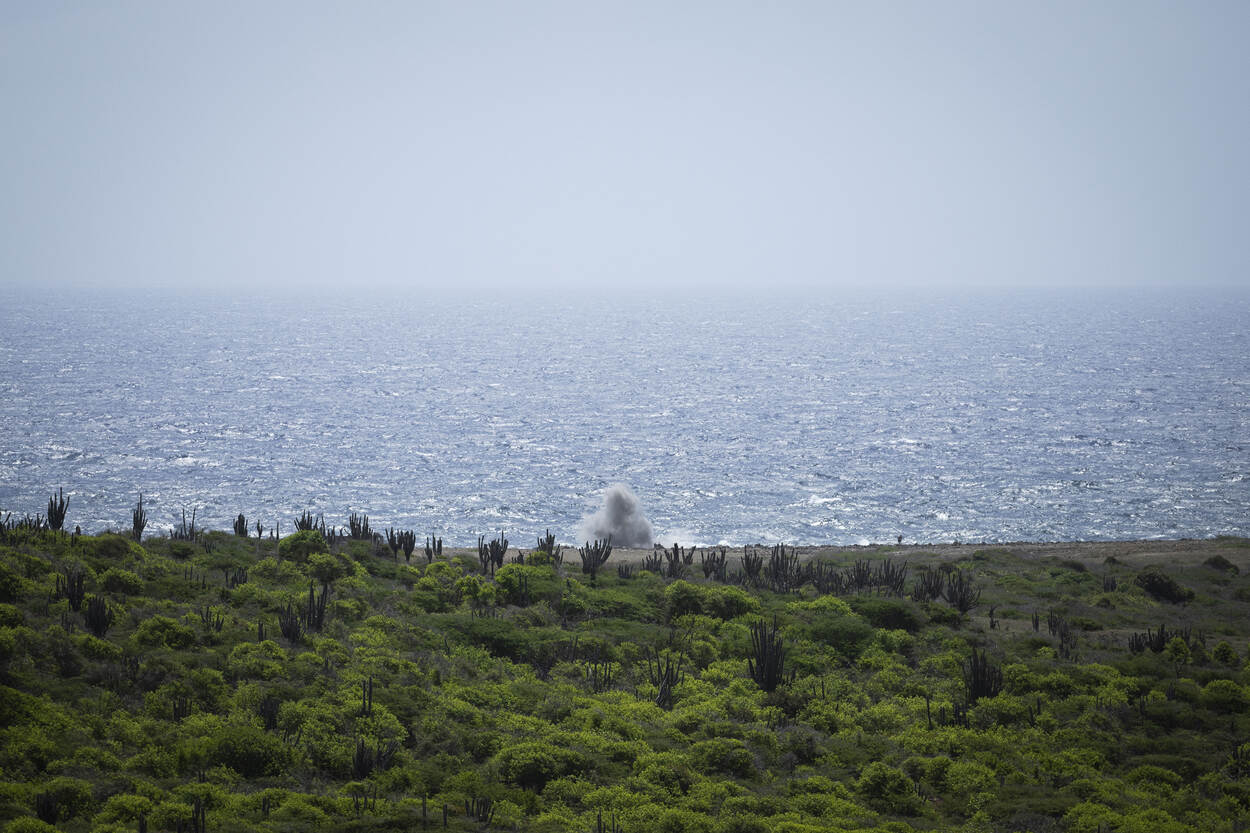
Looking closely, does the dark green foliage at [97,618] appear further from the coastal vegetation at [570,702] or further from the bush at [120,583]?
the bush at [120,583]

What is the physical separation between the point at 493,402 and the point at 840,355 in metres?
84.1

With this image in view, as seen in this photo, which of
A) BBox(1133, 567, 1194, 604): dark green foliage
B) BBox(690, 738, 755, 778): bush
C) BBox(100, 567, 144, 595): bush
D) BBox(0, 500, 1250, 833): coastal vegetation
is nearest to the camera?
BBox(0, 500, 1250, 833): coastal vegetation

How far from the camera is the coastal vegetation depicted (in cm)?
1617

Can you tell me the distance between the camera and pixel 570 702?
69.6ft

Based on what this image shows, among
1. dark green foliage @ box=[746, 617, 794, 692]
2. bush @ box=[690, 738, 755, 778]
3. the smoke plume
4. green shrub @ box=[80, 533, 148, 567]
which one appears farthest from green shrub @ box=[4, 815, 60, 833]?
the smoke plume

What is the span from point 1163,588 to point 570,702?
25033 millimetres

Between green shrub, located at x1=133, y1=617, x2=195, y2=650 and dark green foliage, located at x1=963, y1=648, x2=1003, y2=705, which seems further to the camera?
dark green foliage, located at x1=963, y1=648, x2=1003, y2=705

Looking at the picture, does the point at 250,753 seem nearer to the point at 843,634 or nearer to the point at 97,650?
the point at 97,650

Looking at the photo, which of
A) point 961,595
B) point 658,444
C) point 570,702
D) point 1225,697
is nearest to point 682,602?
point 570,702

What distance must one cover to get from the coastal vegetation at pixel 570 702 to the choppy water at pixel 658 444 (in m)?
28.8

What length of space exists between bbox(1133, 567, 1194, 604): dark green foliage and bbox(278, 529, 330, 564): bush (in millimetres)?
29848

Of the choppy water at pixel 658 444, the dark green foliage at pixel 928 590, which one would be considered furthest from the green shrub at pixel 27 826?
the choppy water at pixel 658 444

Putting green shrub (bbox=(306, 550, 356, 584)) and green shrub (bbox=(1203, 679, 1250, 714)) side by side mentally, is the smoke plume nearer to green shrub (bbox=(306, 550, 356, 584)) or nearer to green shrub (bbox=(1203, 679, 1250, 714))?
green shrub (bbox=(306, 550, 356, 584))

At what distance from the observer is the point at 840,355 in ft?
580
